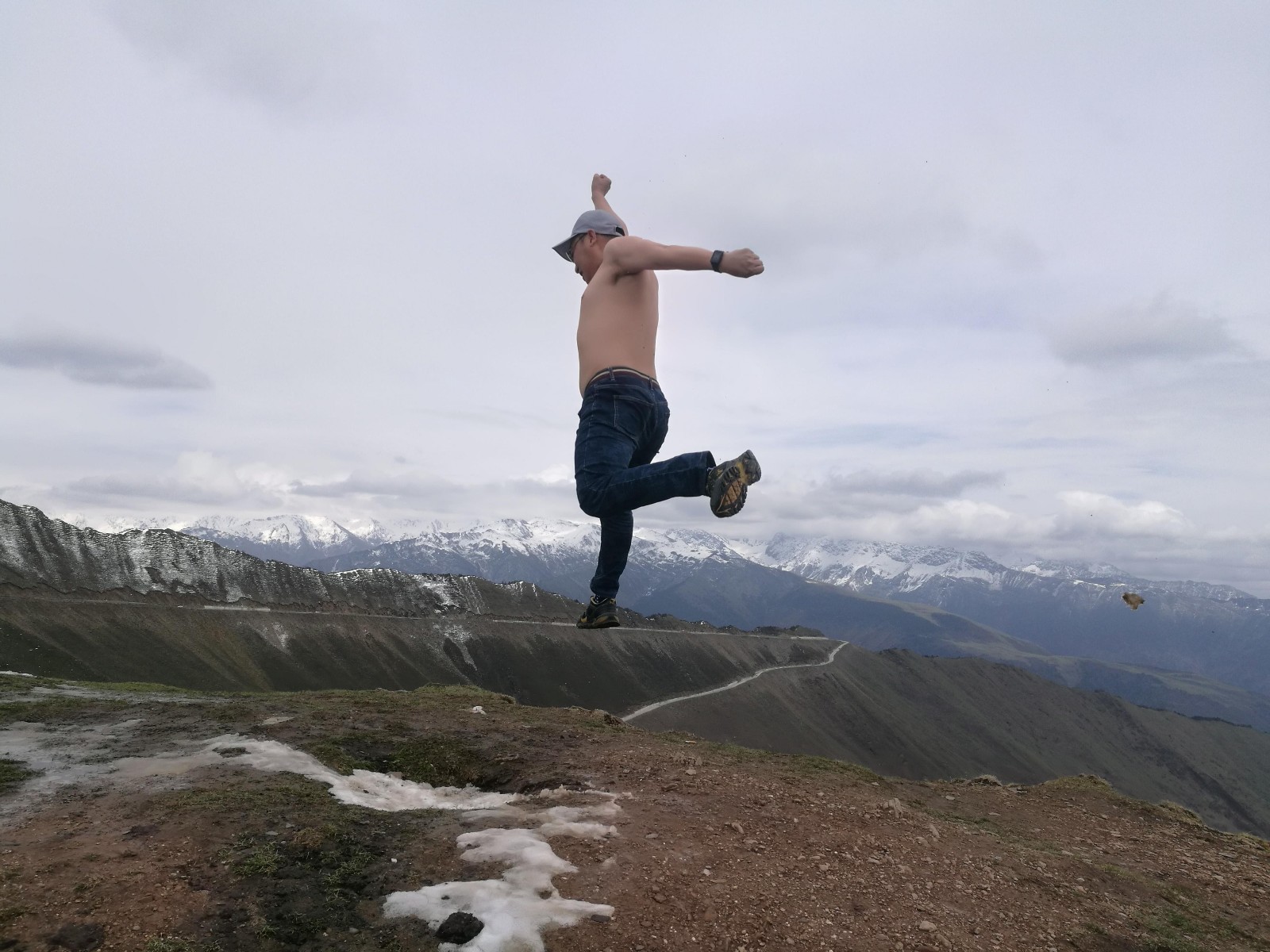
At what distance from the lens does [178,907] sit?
551 cm

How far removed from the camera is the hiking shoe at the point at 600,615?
6.76 metres

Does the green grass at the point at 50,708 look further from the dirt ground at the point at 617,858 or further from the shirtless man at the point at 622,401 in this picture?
the shirtless man at the point at 622,401

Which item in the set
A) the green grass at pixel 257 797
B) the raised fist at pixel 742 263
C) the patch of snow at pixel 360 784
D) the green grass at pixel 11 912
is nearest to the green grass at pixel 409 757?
the patch of snow at pixel 360 784

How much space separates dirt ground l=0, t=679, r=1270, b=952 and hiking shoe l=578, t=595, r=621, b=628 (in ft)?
7.37

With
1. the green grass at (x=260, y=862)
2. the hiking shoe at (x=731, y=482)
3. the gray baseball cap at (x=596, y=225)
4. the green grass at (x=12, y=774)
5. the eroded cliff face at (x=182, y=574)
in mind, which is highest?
the gray baseball cap at (x=596, y=225)

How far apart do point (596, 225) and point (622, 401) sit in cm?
190

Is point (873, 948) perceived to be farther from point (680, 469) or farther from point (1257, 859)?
point (1257, 859)

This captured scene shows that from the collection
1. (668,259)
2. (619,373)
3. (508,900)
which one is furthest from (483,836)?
(668,259)

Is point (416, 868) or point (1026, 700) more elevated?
point (416, 868)

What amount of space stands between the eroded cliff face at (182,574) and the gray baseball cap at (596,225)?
8204 centimetres

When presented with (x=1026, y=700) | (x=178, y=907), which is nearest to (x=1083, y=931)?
(x=178, y=907)

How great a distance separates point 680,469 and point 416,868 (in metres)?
4.44

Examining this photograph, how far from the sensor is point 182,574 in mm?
85500

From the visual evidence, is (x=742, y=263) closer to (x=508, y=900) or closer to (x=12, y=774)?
(x=508, y=900)
